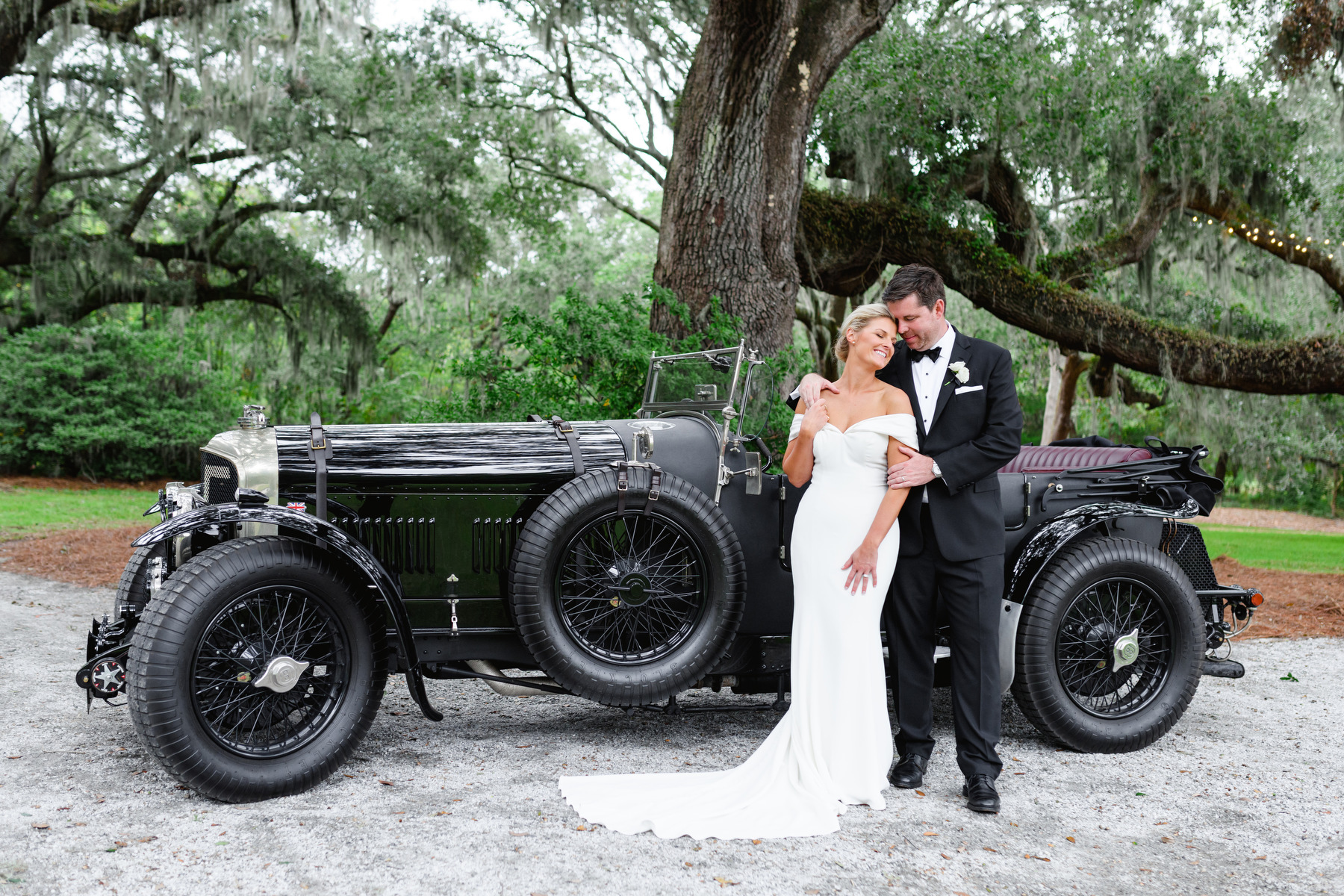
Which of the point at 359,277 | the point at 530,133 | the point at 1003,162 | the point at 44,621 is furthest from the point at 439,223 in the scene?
the point at 44,621

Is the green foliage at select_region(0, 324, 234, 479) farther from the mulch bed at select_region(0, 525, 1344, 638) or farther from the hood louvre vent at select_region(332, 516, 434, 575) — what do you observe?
the hood louvre vent at select_region(332, 516, 434, 575)

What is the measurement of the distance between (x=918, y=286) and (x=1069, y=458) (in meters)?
1.85

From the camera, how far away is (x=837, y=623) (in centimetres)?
369

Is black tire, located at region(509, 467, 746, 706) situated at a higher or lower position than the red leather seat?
lower

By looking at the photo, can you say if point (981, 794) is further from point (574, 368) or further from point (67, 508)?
point (67, 508)

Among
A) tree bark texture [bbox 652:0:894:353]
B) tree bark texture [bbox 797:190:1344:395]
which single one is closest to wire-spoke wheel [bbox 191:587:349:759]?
tree bark texture [bbox 652:0:894:353]

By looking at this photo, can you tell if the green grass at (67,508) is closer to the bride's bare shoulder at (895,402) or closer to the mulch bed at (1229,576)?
the mulch bed at (1229,576)

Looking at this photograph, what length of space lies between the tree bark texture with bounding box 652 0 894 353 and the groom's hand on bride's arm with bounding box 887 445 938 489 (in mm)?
3920

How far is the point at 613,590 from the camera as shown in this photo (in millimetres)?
3922

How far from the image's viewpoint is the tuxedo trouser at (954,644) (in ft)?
12.0

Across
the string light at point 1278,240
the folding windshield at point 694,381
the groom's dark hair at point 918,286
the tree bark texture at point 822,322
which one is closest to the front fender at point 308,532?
the folding windshield at point 694,381

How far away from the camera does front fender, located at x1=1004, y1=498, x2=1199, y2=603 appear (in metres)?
4.23

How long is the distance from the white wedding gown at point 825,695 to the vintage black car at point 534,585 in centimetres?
34

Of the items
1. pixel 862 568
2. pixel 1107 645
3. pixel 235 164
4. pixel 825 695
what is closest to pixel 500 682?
pixel 825 695
